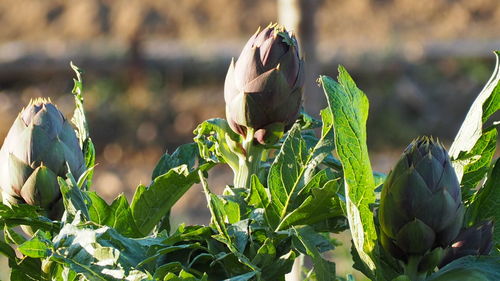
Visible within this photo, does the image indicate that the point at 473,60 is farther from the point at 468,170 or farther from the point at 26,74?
the point at 468,170

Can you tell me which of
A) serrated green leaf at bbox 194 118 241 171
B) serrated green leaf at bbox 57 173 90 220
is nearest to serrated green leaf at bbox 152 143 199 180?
serrated green leaf at bbox 194 118 241 171

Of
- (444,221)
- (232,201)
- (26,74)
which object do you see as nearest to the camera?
(444,221)

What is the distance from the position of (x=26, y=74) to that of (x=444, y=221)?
24.3ft

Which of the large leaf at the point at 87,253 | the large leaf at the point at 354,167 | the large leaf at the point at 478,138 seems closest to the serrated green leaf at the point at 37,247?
the large leaf at the point at 87,253

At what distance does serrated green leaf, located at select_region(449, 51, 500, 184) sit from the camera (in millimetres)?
810

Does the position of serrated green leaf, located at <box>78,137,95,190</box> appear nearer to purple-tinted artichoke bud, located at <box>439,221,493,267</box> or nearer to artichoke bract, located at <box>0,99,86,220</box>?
artichoke bract, located at <box>0,99,86,220</box>

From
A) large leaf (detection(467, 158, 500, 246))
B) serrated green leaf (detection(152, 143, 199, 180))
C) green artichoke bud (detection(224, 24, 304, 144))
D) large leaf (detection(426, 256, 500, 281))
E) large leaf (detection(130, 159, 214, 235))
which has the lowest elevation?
large leaf (detection(426, 256, 500, 281))

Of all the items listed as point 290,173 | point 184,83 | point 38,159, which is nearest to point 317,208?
point 290,173

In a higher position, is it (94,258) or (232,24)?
(232,24)

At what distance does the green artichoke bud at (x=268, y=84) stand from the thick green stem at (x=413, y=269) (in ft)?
0.63

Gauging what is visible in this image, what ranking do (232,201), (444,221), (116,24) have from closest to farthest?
(444,221) < (232,201) < (116,24)

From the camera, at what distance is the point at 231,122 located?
898 millimetres

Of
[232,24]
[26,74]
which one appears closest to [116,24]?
[232,24]

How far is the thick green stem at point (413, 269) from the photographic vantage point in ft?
2.48
